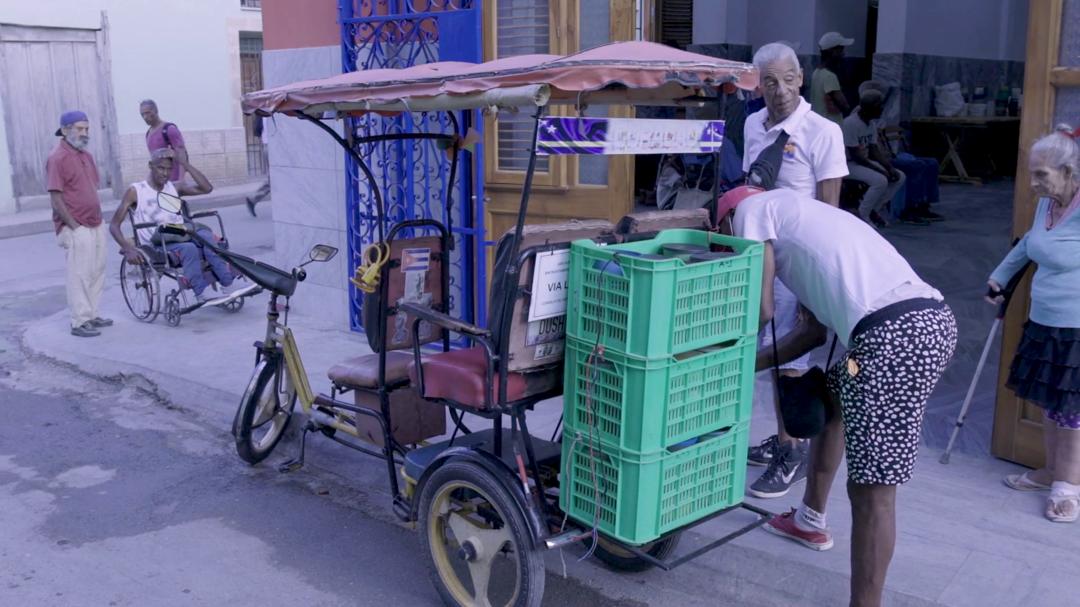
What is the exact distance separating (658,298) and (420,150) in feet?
13.7

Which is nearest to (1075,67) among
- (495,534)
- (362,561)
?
(495,534)

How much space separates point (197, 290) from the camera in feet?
27.5

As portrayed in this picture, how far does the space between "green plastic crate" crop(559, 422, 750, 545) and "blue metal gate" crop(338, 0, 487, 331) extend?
3.42 metres

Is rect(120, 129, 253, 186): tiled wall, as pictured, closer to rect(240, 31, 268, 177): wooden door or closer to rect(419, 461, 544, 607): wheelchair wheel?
rect(240, 31, 268, 177): wooden door

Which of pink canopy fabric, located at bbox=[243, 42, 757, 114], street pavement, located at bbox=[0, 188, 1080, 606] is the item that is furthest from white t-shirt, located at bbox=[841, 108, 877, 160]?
pink canopy fabric, located at bbox=[243, 42, 757, 114]

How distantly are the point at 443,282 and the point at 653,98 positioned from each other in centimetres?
132

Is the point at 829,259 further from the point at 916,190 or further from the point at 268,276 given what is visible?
the point at 916,190

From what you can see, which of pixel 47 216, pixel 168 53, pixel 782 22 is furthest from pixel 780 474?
pixel 168 53

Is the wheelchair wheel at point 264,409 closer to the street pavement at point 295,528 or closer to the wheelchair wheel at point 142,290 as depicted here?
the street pavement at point 295,528

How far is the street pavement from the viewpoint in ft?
13.2

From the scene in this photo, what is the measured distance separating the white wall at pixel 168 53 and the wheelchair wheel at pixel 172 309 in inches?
325

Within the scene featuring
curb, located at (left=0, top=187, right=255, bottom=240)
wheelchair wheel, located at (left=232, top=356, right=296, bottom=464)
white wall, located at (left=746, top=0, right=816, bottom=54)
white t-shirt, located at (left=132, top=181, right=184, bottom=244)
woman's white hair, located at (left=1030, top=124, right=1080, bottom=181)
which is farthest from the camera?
white wall, located at (left=746, top=0, right=816, bottom=54)

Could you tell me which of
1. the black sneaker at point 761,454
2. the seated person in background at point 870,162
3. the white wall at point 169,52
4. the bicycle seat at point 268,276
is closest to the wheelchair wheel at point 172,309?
the bicycle seat at point 268,276

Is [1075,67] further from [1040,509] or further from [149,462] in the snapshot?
[149,462]
